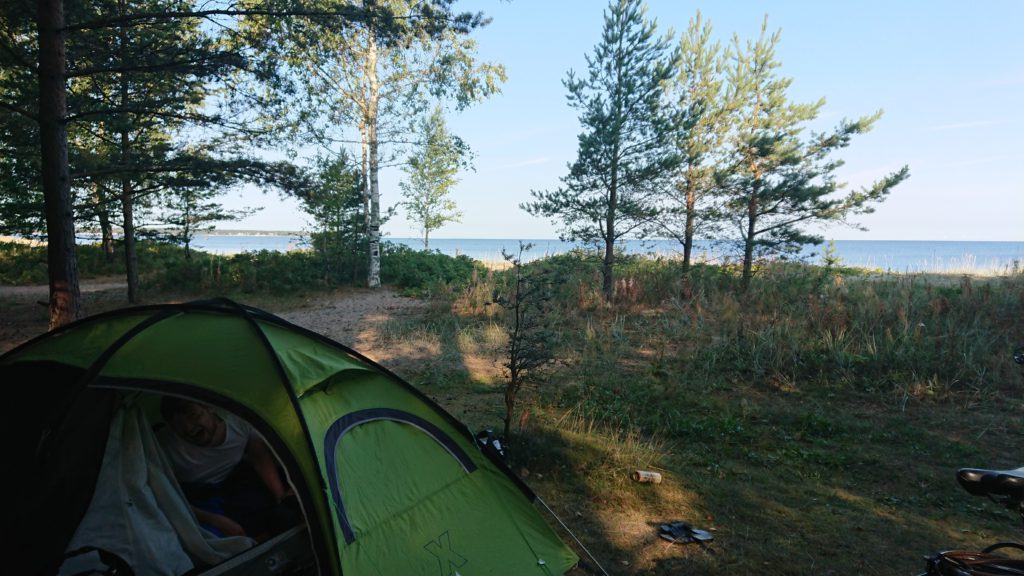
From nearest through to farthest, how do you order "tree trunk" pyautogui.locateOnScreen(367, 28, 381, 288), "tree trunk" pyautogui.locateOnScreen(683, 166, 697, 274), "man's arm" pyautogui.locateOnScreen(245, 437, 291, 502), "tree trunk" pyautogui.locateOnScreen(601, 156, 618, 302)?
"man's arm" pyautogui.locateOnScreen(245, 437, 291, 502) → "tree trunk" pyautogui.locateOnScreen(601, 156, 618, 302) → "tree trunk" pyautogui.locateOnScreen(683, 166, 697, 274) → "tree trunk" pyautogui.locateOnScreen(367, 28, 381, 288)

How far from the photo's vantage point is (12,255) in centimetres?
1833

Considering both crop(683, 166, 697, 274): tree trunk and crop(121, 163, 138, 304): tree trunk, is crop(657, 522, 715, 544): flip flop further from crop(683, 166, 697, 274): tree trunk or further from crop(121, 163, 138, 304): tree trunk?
crop(121, 163, 138, 304): tree trunk

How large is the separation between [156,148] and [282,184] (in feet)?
14.0

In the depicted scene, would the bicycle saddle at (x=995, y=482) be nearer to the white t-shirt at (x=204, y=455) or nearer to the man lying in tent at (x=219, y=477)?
the man lying in tent at (x=219, y=477)

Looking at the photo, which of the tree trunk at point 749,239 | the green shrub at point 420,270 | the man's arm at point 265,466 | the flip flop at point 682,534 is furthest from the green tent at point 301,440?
the tree trunk at point 749,239

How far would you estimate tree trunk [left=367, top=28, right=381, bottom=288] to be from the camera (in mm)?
14851

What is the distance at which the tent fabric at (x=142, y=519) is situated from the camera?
2.58 m

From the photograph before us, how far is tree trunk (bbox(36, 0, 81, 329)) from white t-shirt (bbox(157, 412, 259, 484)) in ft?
12.9

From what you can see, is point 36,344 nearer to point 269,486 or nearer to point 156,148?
point 269,486

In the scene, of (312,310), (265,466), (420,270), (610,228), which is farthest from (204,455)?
(420,270)

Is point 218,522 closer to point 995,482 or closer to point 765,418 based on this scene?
point 995,482

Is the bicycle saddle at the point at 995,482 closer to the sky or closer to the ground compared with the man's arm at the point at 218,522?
closer to the sky

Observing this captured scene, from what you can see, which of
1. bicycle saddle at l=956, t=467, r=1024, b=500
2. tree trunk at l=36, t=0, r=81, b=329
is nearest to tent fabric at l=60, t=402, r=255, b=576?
bicycle saddle at l=956, t=467, r=1024, b=500

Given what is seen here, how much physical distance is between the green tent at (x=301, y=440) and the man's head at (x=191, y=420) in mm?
232
